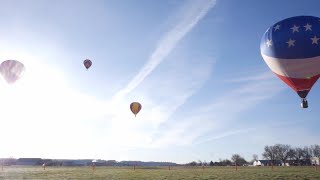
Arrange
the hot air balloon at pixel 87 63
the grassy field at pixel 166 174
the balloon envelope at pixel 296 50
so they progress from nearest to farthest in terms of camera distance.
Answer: the balloon envelope at pixel 296 50
the grassy field at pixel 166 174
the hot air balloon at pixel 87 63

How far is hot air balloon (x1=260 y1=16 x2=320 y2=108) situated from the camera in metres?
29.7

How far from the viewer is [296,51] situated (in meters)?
30.0

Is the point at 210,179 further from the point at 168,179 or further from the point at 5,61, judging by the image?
the point at 5,61

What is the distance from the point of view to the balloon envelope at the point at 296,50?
29.7 metres

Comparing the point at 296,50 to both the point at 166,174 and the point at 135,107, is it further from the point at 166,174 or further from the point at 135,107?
the point at 135,107

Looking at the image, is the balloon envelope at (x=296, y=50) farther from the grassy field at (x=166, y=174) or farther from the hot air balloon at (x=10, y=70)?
the hot air balloon at (x=10, y=70)

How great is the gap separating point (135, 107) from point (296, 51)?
29588mm

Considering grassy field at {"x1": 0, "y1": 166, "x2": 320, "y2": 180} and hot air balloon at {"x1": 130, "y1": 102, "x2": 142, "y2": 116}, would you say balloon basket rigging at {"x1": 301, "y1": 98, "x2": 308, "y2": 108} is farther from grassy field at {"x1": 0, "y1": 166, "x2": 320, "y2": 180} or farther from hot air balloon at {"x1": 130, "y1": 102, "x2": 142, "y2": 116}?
hot air balloon at {"x1": 130, "y1": 102, "x2": 142, "y2": 116}

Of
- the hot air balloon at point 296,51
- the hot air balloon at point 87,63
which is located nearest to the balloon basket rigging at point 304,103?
the hot air balloon at point 296,51

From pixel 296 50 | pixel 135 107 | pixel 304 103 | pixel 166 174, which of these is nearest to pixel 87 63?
pixel 135 107

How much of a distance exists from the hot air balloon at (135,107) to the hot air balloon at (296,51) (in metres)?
26.6

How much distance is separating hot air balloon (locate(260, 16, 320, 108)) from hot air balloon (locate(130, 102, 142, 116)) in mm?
26637

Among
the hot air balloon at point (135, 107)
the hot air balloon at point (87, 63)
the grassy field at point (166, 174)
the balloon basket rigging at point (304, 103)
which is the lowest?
the grassy field at point (166, 174)

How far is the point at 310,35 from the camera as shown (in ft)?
96.8
